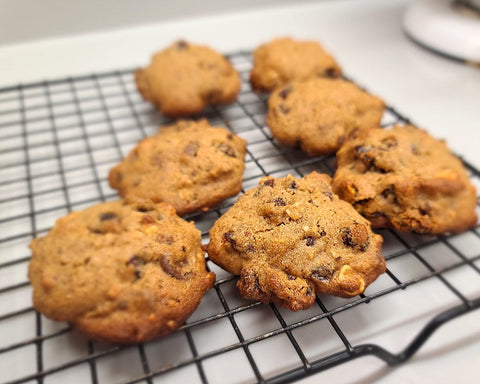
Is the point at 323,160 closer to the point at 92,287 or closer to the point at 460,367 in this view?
the point at 460,367

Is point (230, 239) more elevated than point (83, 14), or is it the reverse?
point (230, 239)

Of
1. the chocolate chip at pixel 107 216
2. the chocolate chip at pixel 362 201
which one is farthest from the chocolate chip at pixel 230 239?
the chocolate chip at pixel 362 201

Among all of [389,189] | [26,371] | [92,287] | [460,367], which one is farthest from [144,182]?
[460,367]

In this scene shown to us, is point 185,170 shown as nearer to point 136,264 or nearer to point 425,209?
point 136,264

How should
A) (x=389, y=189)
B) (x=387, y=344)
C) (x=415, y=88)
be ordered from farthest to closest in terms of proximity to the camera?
(x=415, y=88) → (x=389, y=189) → (x=387, y=344)

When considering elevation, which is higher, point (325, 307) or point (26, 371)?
point (325, 307)

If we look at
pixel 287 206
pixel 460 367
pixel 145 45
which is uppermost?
pixel 287 206

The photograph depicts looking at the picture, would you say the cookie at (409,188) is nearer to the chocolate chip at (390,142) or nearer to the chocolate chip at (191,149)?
the chocolate chip at (390,142)

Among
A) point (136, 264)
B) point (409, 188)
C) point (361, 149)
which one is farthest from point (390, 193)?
point (136, 264)
